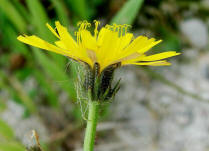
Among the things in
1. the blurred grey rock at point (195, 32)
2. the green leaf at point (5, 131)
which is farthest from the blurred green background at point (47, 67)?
the blurred grey rock at point (195, 32)

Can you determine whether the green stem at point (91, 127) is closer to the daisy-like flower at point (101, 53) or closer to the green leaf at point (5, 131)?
the daisy-like flower at point (101, 53)

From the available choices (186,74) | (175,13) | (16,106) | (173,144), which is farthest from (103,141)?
(175,13)

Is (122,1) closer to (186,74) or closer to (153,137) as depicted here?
(186,74)

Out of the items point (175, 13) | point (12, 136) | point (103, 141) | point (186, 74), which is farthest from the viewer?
point (175, 13)

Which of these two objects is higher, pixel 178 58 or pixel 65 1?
pixel 65 1

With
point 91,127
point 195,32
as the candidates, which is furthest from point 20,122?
point 195,32

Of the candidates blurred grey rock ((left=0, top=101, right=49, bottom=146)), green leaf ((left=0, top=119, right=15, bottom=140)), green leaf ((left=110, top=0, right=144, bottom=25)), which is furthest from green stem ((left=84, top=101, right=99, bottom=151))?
blurred grey rock ((left=0, top=101, right=49, bottom=146))

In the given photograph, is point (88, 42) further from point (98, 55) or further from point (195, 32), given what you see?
point (195, 32)
